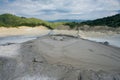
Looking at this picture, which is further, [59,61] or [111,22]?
[111,22]

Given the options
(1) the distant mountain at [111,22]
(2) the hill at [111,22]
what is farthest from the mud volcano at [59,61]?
(1) the distant mountain at [111,22]

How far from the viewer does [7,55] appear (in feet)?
23.6

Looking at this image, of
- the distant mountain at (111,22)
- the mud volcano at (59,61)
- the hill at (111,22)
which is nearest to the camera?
the mud volcano at (59,61)

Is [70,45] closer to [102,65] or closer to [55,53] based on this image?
[55,53]

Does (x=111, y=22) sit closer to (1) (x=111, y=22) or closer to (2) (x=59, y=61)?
(1) (x=111, y=22)

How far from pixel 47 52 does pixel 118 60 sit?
2.09 m

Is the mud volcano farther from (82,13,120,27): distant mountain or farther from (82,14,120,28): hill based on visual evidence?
(82,13,120,27): distant mountain

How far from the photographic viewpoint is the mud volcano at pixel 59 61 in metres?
5.95

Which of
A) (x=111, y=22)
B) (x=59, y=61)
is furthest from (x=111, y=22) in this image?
(x=59, y=61)

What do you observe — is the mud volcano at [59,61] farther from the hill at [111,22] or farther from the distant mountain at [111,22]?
the distant mountain at [111,22]

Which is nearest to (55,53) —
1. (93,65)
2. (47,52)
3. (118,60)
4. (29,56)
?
(47,52)

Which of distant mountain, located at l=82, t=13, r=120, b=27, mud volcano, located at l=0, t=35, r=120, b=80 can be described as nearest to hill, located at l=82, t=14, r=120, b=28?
distant mountain, located at l=82, t=13, r=120, b=27

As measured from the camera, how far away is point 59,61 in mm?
6574

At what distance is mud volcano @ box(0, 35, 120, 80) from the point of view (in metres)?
5.95
